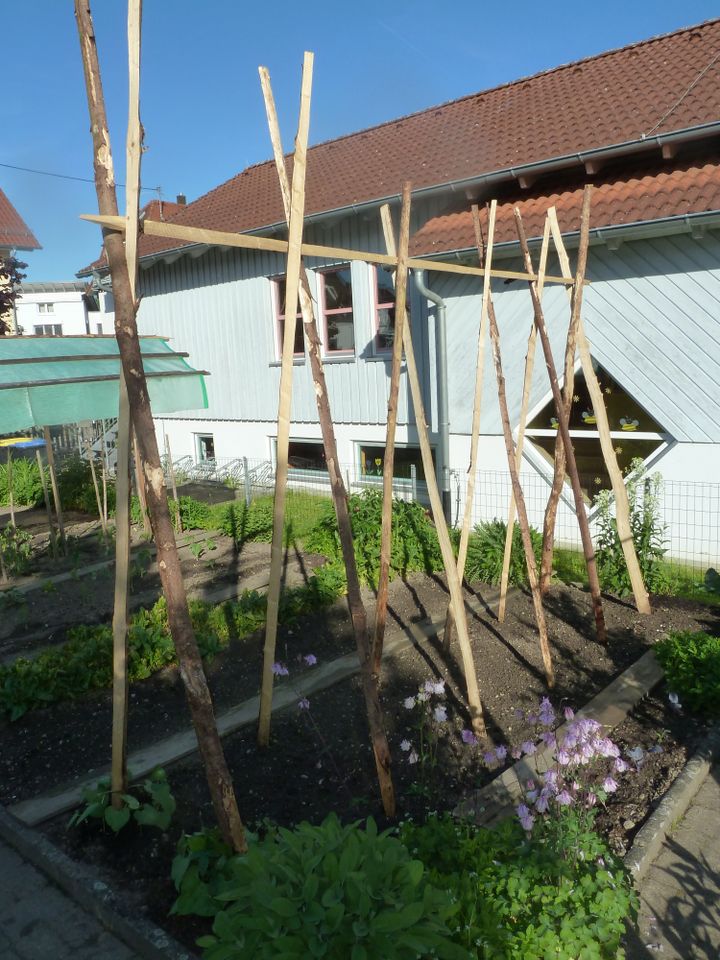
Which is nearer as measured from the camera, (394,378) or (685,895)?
(685,895)

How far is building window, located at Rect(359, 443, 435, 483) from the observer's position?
11.7 m

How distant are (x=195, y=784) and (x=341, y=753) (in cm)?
82

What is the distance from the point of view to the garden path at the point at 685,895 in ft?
9.02

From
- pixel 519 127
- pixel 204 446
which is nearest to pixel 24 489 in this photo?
pixel 204 446

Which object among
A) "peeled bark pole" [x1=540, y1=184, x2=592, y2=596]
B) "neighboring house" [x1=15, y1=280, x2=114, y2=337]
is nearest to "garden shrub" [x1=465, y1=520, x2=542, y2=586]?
"peeled bark pole" [x1=540, y1=184, x2=592, y2=596]

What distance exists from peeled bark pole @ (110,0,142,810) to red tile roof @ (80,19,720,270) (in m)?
6.73

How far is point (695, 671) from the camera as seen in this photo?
14.9 ft

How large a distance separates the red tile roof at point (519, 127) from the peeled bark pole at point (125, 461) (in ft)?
22.1

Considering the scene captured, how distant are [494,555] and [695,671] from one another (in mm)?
2849

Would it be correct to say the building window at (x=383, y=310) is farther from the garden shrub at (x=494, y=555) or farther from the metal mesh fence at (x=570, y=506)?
the garden shrub at (x=494, y=555)

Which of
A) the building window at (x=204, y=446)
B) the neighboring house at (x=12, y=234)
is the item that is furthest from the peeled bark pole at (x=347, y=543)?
the neighboring house at (x=12, y=234)

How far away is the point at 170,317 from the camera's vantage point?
15102 millimetres

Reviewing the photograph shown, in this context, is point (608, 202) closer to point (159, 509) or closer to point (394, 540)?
point (394, 540)

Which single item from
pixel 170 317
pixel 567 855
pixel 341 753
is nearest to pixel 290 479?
pixel 170 317
